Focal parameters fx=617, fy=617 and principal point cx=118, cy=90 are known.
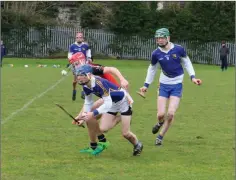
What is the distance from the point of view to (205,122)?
46.1 feet

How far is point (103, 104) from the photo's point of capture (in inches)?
358

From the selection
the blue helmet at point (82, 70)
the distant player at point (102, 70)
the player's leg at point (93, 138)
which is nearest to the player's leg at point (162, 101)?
the distant player at point (102, 70)

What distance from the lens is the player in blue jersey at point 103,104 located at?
353 inches

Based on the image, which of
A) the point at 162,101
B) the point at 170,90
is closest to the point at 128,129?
the point at 162,101

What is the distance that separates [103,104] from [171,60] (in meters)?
2.55

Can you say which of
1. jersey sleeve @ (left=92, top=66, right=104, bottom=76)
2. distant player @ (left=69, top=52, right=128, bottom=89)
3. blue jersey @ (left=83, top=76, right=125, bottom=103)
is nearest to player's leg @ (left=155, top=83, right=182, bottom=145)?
distant player @ (left=69, top=52, right=128, bottom=89)

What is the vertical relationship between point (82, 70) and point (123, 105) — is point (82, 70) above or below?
above

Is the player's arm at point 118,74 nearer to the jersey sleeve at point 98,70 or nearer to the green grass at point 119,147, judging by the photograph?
the jersey sleeve at point 98,70

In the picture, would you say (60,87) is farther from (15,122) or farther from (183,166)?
(183,166)

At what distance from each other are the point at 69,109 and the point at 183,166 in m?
7.78

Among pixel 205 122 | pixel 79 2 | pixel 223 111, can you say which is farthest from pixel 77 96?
pixel 79 2

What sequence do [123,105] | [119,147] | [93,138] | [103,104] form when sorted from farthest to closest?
[119,147] → [93,138] → [123,105] → [103,104]

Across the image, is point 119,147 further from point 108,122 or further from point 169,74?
point 169,74

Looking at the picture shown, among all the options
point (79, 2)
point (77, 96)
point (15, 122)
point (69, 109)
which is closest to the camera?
A: point (15, 122)
